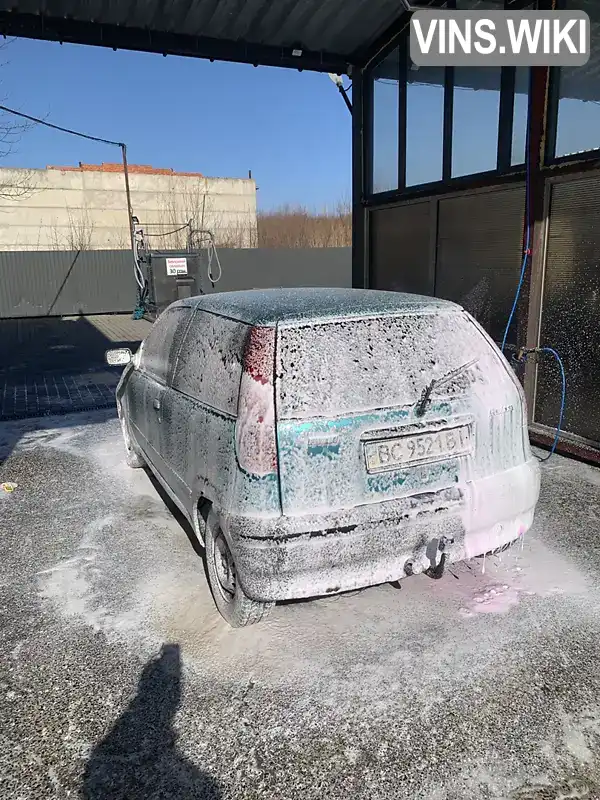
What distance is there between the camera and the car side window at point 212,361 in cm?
272

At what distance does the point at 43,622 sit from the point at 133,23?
23.0 feet

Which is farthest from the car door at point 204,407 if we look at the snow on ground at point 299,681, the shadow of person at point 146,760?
the shadow of person at point 146,760

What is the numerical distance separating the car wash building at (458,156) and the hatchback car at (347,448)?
9.67 feet

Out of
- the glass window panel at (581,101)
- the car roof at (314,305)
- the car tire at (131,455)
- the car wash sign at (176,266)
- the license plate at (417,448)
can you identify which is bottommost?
the car tire at (131,455)

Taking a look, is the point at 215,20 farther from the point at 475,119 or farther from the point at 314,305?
the point at 314,305

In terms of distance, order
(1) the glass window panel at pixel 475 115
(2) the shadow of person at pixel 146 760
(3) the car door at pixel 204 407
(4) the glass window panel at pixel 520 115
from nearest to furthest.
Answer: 1. (2) the shadow of person at pixel 146 760
2. (3) the car door at pixel 204 407
3. (4) the glass window panel at pixel 520 115
4. (1) the glass window panel at pixel 475 115

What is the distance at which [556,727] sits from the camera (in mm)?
2291

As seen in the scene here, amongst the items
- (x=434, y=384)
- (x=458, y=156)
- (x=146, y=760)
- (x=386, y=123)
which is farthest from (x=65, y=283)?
(x=146, y=760)

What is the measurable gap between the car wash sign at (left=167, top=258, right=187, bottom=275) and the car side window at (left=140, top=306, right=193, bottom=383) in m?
12.5

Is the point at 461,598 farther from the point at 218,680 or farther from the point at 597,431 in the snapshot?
the point at 597,431

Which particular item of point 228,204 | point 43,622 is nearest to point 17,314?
point 43,622

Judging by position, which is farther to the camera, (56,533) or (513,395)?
(56,533)

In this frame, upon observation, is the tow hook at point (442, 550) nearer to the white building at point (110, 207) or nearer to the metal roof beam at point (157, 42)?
the metal roof beam at point (157, 42)

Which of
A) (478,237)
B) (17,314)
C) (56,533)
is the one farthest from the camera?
(17,314)
